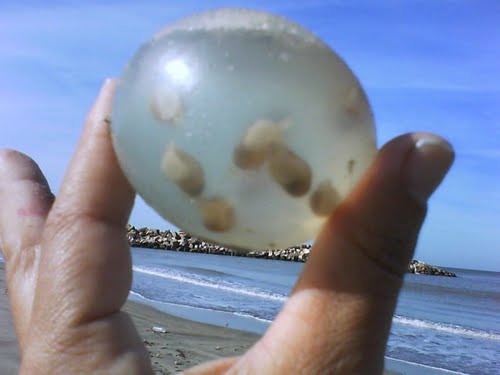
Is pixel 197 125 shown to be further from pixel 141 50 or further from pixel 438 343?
pixel 438 343

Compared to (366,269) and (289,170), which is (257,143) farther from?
(366,269)

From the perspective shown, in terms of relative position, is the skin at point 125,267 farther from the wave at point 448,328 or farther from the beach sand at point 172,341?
the wave at point 448,328

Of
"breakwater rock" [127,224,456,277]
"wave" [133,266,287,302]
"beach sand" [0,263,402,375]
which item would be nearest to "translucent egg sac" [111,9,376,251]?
"beach sand" [0,263,402,375]

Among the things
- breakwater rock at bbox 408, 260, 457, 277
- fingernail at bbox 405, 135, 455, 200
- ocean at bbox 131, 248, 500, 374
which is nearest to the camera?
fingernail at bbox 405, 135, 455, 200

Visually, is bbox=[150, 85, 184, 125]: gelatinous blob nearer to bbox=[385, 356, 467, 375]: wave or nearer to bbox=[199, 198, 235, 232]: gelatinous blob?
bbox=[199, 198, 235, 232]: gelatinous blob

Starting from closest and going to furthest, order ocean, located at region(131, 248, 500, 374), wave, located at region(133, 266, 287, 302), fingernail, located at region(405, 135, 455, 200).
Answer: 1. fingernail, located at region(405, 135, 455, 200)
2. ocean, located at region(131, 248, 500, 374)
3. wave, located at region(133, 266, 287, 302)

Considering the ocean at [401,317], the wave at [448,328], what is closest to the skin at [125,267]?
the ocean at [401,317]
